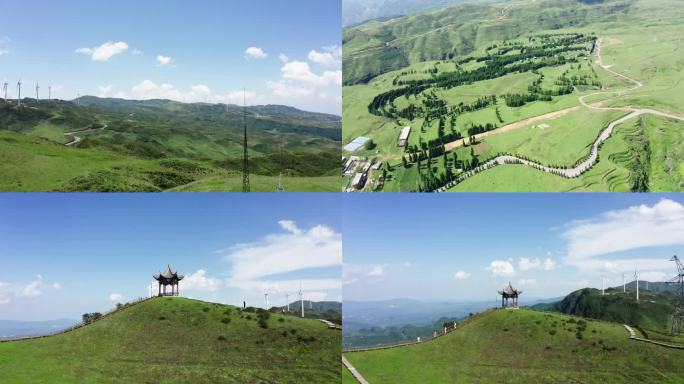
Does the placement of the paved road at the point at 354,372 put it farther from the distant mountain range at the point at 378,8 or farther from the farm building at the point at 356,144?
the distant mountain range at the point at 378,8

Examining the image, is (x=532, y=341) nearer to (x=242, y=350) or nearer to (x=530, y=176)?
(x=530, y=176)

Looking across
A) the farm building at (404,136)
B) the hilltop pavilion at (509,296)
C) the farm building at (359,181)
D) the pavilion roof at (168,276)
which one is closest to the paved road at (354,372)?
the hilltop pavilion at (509,296)

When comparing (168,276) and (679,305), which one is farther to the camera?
(679,305)

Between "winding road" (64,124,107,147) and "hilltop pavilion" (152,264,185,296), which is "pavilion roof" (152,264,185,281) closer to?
"hilltop pavilion" (152,264,185,296)

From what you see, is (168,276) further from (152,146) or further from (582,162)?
(152,146)

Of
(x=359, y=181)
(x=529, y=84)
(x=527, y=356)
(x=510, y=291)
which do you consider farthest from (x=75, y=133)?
(x=527, y=356)

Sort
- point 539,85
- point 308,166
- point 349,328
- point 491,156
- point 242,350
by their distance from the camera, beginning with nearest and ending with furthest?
point 242,350
point 349,328
point 491,156
point 539,85
point 308,166

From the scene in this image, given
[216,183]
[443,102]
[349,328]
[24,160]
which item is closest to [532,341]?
[349,328]
